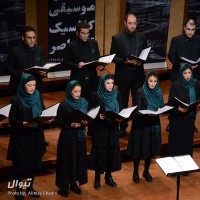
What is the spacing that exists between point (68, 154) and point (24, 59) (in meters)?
1.16

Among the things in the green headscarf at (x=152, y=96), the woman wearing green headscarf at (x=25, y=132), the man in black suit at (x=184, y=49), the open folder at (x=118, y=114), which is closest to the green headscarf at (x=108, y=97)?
the open folder at (x=118, y=114)

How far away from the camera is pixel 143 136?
565cm

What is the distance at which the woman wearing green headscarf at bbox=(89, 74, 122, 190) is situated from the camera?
536cm

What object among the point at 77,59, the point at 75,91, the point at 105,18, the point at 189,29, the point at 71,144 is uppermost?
the point at 189,29

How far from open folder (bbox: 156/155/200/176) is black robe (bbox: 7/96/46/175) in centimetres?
121

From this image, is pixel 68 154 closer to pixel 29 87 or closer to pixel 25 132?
pixel 25 132

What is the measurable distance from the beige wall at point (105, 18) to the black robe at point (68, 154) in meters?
2.38

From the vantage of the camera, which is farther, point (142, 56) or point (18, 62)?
point (142, 56)

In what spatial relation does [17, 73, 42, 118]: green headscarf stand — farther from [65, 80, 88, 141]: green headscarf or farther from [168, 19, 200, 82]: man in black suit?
[168, 19, 200, 82]: man in black suit

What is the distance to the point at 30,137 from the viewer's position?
5137 millimetres

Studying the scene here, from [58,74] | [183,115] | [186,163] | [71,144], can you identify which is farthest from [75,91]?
[58,74]

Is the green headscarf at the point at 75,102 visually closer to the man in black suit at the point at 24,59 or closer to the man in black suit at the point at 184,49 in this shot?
the man in black suit at the point at 24,59

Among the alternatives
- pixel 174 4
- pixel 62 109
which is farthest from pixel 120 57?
pixel 174 4

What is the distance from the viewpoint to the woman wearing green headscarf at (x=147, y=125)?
5551 mm
